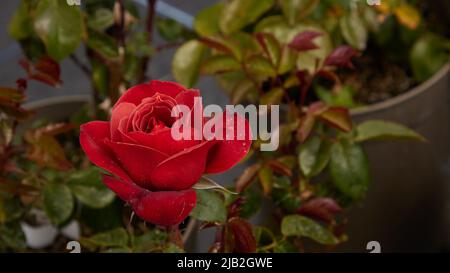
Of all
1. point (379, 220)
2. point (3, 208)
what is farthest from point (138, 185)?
point (379, 220)

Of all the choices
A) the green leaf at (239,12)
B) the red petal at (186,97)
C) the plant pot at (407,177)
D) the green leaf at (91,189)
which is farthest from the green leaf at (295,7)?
the red petal at (186,97)

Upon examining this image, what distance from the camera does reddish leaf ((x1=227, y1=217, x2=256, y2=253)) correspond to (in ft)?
1.51

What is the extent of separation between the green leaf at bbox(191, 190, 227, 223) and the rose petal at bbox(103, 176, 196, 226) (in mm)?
99

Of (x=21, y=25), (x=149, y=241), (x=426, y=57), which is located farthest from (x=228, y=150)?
(x=426, y=57)

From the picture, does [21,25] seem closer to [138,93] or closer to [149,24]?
[149,24]

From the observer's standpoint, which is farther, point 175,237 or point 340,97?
point 340,97

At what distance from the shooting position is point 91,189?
1.93 feet

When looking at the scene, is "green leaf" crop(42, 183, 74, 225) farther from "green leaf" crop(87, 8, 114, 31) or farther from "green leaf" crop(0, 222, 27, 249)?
"green leaf" crop(87, 8, 114, 31)

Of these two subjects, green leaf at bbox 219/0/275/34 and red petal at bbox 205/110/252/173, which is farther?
green leaf at bbox 219/0/275/34

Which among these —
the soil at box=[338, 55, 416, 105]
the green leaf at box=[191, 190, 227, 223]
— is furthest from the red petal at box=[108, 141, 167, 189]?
the soil at box=[338, 55, 416, 105]

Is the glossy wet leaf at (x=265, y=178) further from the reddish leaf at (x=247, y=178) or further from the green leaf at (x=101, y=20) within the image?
the green leaf at (x=101, y=20)
